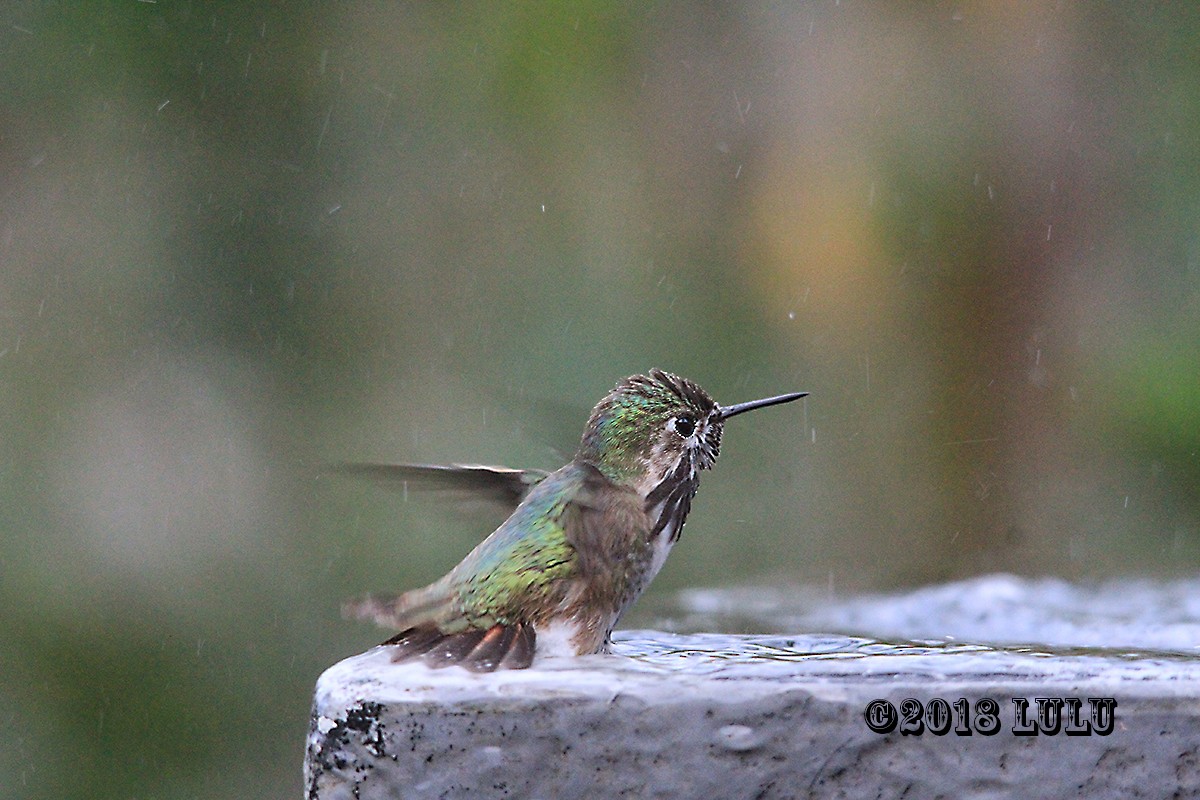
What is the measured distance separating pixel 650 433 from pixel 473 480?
0.33 metres

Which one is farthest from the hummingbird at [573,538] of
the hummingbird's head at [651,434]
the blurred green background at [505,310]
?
the blurred green background at [505,310]

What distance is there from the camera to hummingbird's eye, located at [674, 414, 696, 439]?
224 cm

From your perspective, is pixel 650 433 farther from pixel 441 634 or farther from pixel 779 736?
pixel 779 736

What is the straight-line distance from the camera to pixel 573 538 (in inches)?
79.4

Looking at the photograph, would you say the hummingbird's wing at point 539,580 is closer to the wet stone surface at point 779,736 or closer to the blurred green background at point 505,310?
the wet stone surface at point 779,736

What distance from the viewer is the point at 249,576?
4473mm

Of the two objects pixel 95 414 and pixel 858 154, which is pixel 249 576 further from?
pixel 858 154

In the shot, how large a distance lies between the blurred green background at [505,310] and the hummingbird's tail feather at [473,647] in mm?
2142

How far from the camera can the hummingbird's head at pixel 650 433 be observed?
7.22 ft

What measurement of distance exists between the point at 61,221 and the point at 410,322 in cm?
122

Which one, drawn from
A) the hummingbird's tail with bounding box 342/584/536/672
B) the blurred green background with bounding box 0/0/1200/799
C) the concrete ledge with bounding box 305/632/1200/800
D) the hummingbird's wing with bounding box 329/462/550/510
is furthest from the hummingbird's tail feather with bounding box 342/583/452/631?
the blurred green background with bounding box 0/0/1200/799

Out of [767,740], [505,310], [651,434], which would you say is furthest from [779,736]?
[505,310]

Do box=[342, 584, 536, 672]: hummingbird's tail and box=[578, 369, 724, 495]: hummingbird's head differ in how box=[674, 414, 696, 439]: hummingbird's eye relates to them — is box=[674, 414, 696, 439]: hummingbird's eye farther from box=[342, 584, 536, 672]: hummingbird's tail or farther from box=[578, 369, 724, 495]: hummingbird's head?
box=[342, 584, 536, 672]: hummingbird's tail

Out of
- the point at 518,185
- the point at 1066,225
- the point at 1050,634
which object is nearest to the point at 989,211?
the point at 1066,225
